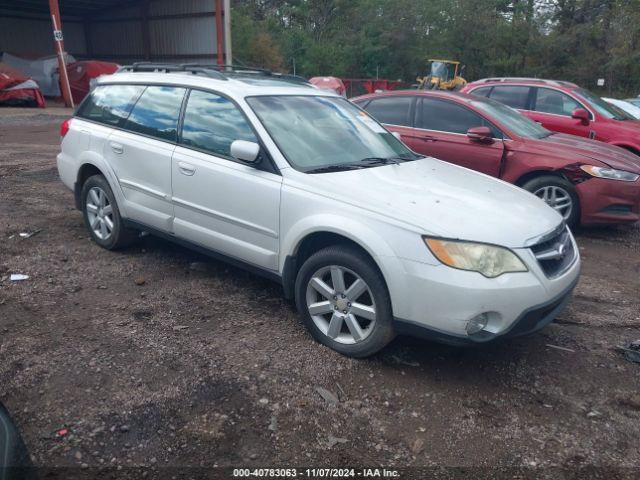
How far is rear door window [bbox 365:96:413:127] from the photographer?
753 centimetres

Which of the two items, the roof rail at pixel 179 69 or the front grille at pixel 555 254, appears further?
the roof rail at pixel 179 69

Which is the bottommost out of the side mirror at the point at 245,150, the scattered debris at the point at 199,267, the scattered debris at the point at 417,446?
the scattered debris at the point at 199,267

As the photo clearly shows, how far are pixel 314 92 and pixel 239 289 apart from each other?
180 cm

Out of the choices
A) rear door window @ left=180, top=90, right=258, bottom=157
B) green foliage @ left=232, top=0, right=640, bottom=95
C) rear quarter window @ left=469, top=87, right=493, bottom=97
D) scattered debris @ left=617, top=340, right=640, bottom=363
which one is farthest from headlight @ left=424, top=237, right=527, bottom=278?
green foliage @ left=232, top=0, right=640, bottom=95

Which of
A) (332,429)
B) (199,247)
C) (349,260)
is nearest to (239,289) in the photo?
(199,247)

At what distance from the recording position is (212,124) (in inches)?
173

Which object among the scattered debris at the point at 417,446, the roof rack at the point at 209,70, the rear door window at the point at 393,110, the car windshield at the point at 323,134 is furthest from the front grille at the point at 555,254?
the rear door window at the point at 393,110

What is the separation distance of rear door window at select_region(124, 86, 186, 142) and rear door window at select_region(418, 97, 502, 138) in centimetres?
369

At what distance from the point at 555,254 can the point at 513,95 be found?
264 inches

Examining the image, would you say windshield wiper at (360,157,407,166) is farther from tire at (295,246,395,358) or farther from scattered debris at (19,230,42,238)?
scattered debris at (19,230,42,238)

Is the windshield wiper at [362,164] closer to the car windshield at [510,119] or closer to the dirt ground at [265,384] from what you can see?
the dirt ground at [265,384]

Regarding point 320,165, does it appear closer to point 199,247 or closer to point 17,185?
point 199,247

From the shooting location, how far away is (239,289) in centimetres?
468

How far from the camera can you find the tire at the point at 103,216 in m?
5.23
